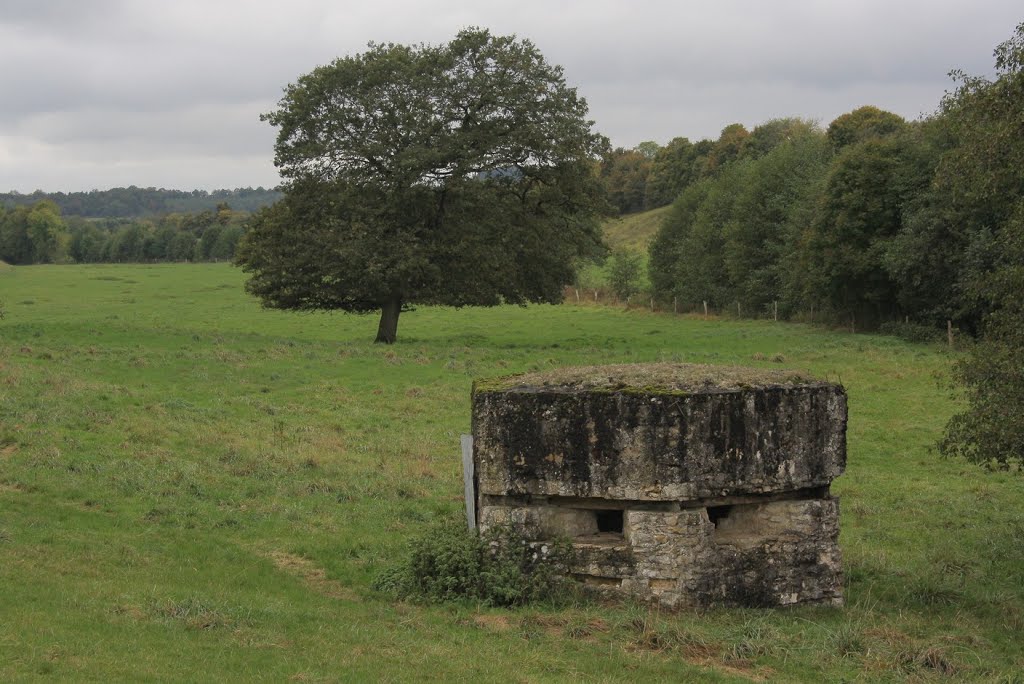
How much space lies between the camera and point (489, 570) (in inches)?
434

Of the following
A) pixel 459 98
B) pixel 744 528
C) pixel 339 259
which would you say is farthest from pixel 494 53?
pixel 744 528

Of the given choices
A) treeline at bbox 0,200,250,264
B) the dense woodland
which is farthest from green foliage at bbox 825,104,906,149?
treeline at bbox 0,200,250,264

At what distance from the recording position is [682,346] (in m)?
41.9

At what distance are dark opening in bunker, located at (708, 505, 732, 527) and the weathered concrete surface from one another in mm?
640

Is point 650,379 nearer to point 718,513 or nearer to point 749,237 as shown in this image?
point 718,513

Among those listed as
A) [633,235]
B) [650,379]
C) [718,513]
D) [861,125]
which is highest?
[861,125]

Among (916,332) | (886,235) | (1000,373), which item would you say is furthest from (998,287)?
(886,235)

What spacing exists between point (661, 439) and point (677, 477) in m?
0.41

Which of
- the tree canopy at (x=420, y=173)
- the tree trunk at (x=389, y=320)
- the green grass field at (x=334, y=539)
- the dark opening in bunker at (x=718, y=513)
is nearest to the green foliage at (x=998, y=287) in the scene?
the green grass field at (x=334, y=539)

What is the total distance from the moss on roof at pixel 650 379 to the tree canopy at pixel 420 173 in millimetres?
27505

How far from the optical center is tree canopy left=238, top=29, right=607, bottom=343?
130ft

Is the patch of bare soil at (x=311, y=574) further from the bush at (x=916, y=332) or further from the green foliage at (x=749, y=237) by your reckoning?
the green foliage at (x=749, y=237)

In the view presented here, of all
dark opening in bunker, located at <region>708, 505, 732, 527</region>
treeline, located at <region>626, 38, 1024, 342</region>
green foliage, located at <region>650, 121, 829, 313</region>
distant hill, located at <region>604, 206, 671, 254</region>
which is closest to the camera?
dark opening in bunker, located at <region>708, 505, 732, 527</region>

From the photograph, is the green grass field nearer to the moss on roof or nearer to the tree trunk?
the moss on roof
